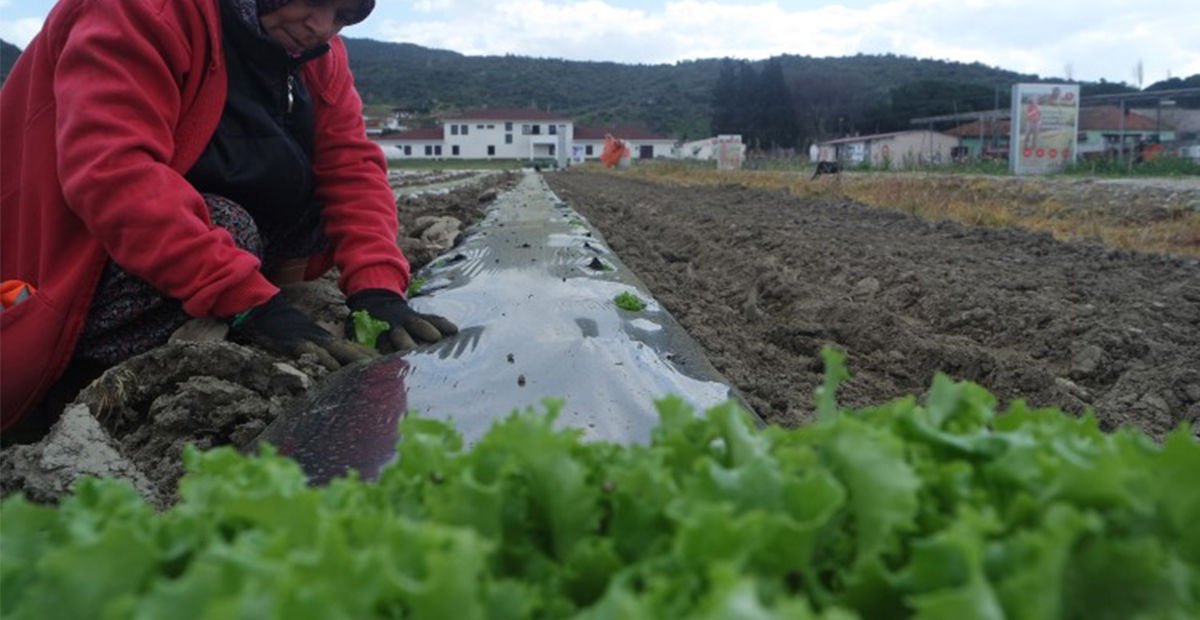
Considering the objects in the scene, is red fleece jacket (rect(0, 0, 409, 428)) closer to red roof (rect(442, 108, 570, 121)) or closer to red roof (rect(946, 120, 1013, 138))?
red roof (rect(946, 120, 1013, 138))

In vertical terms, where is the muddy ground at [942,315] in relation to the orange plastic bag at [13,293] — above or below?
below

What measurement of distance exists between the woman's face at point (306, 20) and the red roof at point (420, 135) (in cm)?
9785

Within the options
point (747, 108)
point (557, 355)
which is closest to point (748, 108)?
point (747, 108)

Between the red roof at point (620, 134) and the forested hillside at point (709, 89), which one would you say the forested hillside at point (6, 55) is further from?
the red roof at point (620, 134)

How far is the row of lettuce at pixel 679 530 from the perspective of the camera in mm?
934

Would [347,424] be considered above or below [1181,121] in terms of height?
below

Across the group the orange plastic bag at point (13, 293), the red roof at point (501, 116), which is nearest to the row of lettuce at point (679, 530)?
the orange plastic bag at point (13, 293)

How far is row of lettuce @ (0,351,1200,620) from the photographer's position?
3.06 feet

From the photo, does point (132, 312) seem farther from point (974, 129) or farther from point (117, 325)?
point (974, 129)

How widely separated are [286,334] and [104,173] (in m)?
0.83

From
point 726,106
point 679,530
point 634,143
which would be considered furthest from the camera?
point 634,143

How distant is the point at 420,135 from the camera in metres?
99.8

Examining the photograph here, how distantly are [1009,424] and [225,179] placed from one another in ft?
11.1

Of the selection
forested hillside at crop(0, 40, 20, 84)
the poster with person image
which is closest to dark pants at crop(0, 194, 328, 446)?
forested hillside at crop(0, 40, 20, 84)
